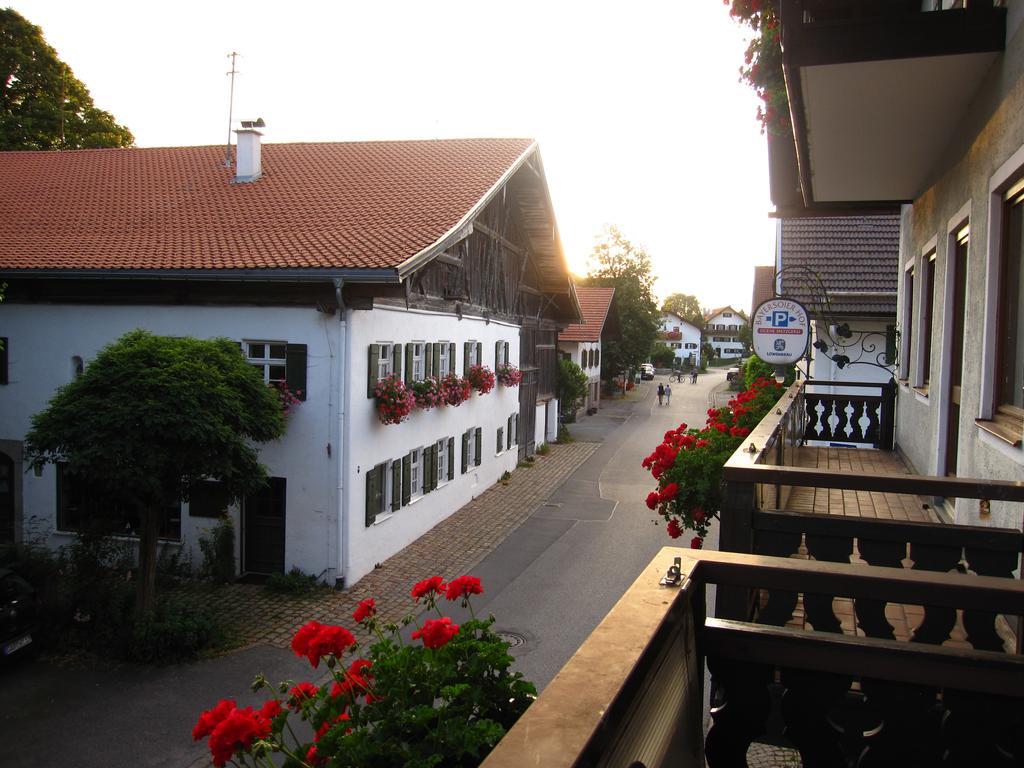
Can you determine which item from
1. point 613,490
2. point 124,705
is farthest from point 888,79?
point 613,490

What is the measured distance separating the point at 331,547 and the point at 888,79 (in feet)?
37.1

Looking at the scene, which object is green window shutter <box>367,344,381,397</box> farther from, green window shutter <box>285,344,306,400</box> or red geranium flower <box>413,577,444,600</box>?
red geranium flower <box>413,577,444,600</box>

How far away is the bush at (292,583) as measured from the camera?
14.0 meters

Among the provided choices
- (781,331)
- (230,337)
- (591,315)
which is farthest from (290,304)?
(591,315)

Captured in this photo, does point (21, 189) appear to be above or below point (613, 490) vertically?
above

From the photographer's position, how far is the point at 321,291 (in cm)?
1395

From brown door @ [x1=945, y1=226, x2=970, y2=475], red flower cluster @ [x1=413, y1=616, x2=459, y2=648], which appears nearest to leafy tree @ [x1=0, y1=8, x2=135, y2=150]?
brown door @ [x1=945, y1=226, x2=970, y2=475]

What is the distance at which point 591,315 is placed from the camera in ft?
147

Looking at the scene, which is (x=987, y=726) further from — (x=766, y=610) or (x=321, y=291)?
(x=321, y=291)

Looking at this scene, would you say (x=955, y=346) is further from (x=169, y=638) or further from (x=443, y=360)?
(x=443, y=360)

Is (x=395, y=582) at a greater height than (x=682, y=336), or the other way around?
(x=682, y=336)

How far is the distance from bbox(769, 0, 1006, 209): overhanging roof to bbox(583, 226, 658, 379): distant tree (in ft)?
141

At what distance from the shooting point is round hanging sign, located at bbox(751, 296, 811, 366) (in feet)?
32.6

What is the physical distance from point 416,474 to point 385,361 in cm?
298
